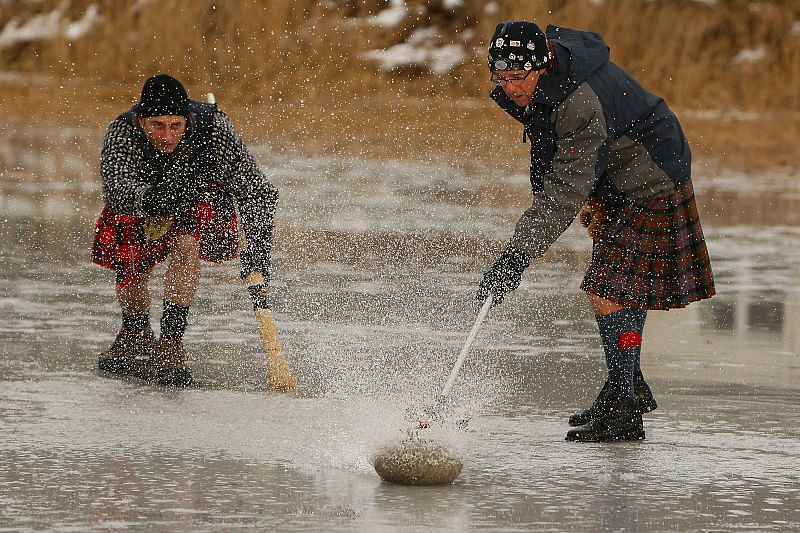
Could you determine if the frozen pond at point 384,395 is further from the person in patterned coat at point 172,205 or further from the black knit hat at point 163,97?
the black knit hat at point 163,97

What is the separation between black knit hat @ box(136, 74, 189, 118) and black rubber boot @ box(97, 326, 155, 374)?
1.10 metres

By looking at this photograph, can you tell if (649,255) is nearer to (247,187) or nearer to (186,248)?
(247,187)

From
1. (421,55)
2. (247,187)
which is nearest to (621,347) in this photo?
(247,187)

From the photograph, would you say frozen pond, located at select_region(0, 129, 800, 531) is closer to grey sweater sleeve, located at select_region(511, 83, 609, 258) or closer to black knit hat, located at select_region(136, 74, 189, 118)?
grey sweater sleeve, located at select_region(511, 83, 609, 258)

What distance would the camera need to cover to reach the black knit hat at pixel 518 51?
657 cm

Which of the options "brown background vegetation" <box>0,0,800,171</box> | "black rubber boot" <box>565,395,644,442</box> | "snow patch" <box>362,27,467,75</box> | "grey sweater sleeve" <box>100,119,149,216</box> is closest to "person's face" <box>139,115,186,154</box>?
"grey sweater sleeve" <box>100,119,149,216</box>

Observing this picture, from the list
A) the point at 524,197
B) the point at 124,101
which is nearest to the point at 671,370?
the point at 524,197

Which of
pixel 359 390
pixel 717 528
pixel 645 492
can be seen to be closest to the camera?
pixel 717 528

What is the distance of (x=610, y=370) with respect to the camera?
7.15m

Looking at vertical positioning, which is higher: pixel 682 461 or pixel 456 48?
pixel 456 48

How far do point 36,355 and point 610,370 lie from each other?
2807mm

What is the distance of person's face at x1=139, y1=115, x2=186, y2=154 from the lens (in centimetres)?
782

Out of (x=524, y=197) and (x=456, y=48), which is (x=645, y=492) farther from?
(x=456, y=48)

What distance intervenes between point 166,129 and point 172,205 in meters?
0.37
